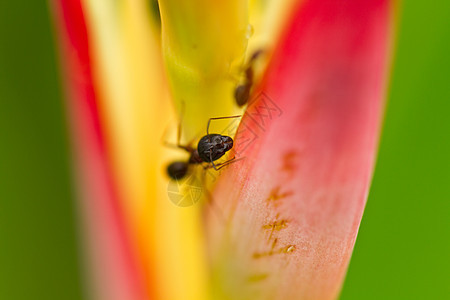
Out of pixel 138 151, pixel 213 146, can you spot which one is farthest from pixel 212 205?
pixel 138 151

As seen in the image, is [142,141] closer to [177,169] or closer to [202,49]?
[177,169]

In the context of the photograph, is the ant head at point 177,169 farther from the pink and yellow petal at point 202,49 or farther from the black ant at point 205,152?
the pink and yellow petal at point 202,49

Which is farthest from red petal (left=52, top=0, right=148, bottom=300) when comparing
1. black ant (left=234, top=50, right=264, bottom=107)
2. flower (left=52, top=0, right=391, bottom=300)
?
black ant (left=234, top=50, right=264, bottom=107)

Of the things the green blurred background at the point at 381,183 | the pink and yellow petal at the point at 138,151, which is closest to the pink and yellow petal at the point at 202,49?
the pink and yellow petal at the point at 138,151

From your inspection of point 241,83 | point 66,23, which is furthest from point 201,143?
point 66,23

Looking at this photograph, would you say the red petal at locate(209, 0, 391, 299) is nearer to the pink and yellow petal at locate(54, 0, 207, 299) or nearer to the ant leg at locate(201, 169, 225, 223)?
the ant leg at locate(201, 169, 225, 223)

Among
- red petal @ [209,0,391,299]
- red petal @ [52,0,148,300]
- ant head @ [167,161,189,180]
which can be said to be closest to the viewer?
red petal @ [209,0,391,299]
